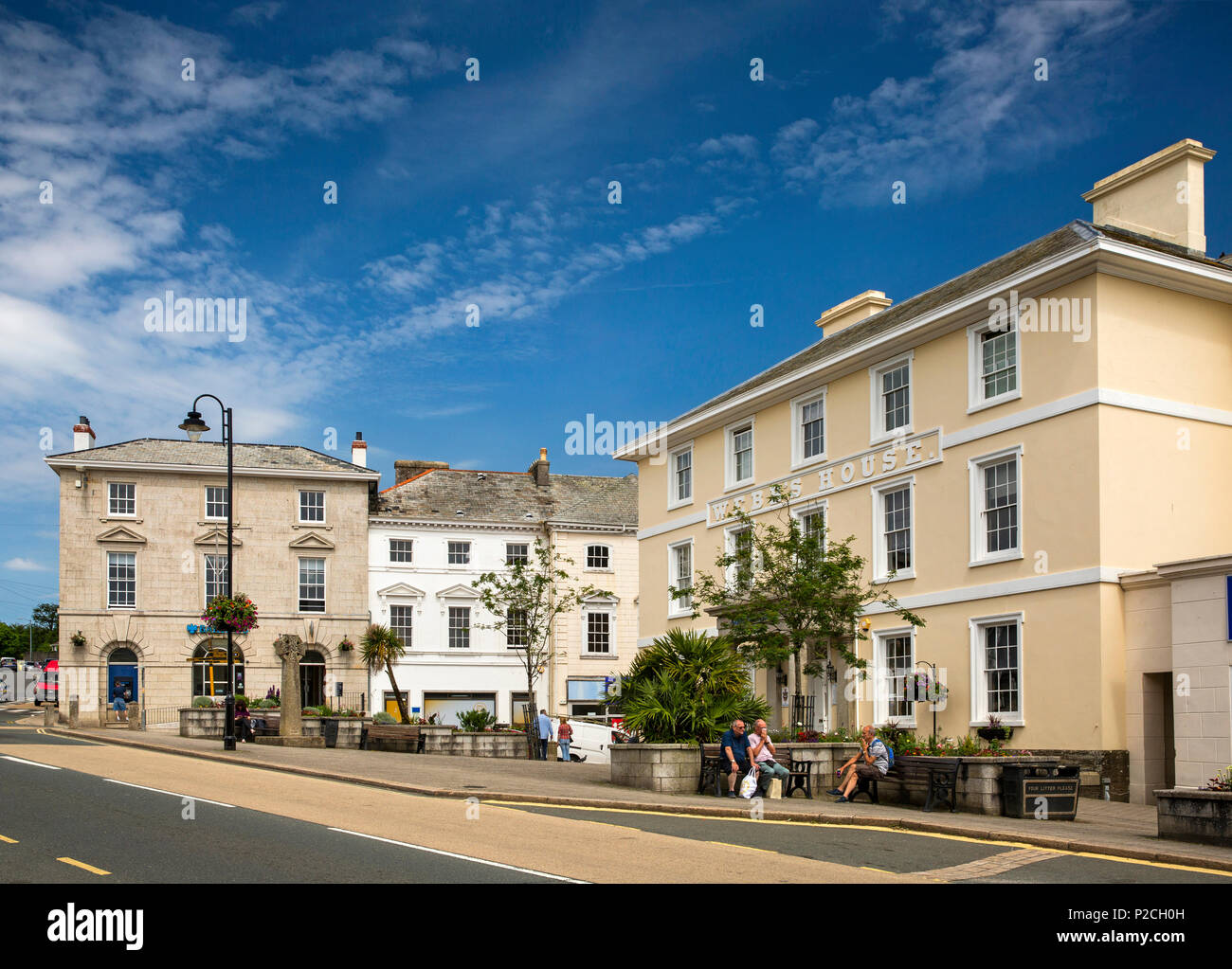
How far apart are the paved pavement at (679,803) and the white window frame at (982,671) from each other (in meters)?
2.86

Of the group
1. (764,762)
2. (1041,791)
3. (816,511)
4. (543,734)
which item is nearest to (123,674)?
(543,734)

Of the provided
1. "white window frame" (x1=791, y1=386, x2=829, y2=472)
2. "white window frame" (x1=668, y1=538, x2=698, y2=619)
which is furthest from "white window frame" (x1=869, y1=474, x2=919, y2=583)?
"white window frame" (x1=668, y1=538, x2=698, y2=619)

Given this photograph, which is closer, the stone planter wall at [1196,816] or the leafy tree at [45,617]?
the stone planter wall at [1196,816]

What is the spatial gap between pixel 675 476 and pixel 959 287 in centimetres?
1214

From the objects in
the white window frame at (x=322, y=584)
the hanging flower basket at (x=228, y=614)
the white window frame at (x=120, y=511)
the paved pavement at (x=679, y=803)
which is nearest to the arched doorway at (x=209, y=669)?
the white window frame at (x=322, y=584)

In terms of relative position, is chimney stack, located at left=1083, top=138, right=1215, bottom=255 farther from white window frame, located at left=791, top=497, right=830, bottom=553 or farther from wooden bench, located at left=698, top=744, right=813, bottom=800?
wooden bench, located at left=698, top=744, right=813, bottom=800

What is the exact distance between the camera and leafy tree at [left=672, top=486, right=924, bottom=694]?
26.8m

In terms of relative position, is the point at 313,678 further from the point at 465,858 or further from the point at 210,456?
the point at 465,858

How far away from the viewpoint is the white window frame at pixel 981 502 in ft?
82.4

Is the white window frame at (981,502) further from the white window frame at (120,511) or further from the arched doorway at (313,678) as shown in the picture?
the white window frame at (120,511)

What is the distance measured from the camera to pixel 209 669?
178ft

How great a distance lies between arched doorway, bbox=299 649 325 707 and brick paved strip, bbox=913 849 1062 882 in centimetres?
4511

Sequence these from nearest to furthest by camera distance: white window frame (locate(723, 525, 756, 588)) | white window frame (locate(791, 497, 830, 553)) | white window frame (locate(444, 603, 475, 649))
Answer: white window frame (locate(791, 497, 830, 553)), white window frame (locate(723, 525, 756, 588)), white window frame (locate(444, 603, 475, 649))

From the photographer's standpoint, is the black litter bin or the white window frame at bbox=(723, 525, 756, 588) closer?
the black litter bin
